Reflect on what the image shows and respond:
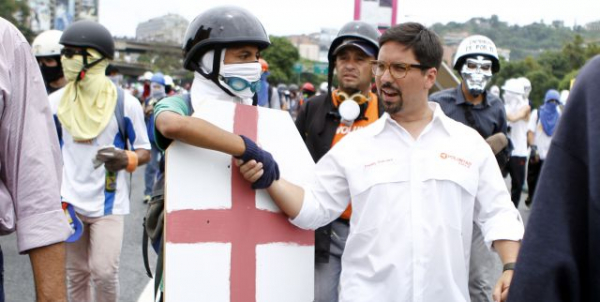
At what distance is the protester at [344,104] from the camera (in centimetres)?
348

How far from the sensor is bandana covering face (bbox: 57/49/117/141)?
14.5ft

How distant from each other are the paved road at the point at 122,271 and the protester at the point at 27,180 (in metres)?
3.38

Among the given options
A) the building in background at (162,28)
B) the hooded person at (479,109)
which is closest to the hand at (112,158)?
the hooded person at (479,109)

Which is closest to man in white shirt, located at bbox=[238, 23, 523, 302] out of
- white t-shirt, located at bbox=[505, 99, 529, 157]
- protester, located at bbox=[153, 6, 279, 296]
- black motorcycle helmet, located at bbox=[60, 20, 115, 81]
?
protester, located at bbox=[153, 6, 279, 296]

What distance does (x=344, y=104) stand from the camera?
3.48 metres

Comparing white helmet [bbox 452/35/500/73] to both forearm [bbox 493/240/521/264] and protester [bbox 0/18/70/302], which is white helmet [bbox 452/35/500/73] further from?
protester [bbox 0/18/70/302]

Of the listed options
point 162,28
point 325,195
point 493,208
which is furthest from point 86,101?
point 162,28

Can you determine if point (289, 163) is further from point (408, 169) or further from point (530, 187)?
point (530, 187)

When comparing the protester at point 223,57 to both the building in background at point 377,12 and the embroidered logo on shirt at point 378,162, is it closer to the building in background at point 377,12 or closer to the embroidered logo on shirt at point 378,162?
the embroidered logo on shirt at point 378,162

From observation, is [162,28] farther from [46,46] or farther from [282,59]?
[46,46]

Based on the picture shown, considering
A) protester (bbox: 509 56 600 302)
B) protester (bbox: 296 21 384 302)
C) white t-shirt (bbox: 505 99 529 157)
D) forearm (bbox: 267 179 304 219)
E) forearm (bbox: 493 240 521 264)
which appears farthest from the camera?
white t-shirt (bbox: 505 99 529 157)

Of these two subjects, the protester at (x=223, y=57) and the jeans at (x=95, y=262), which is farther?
the jeans at (x=95, y=262)

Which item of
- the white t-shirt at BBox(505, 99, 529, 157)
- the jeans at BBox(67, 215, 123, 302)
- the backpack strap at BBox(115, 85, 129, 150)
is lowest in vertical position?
the white t-shirt at BBox(505, 99, 529, 157)

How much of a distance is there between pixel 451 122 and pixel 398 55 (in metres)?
0.34
